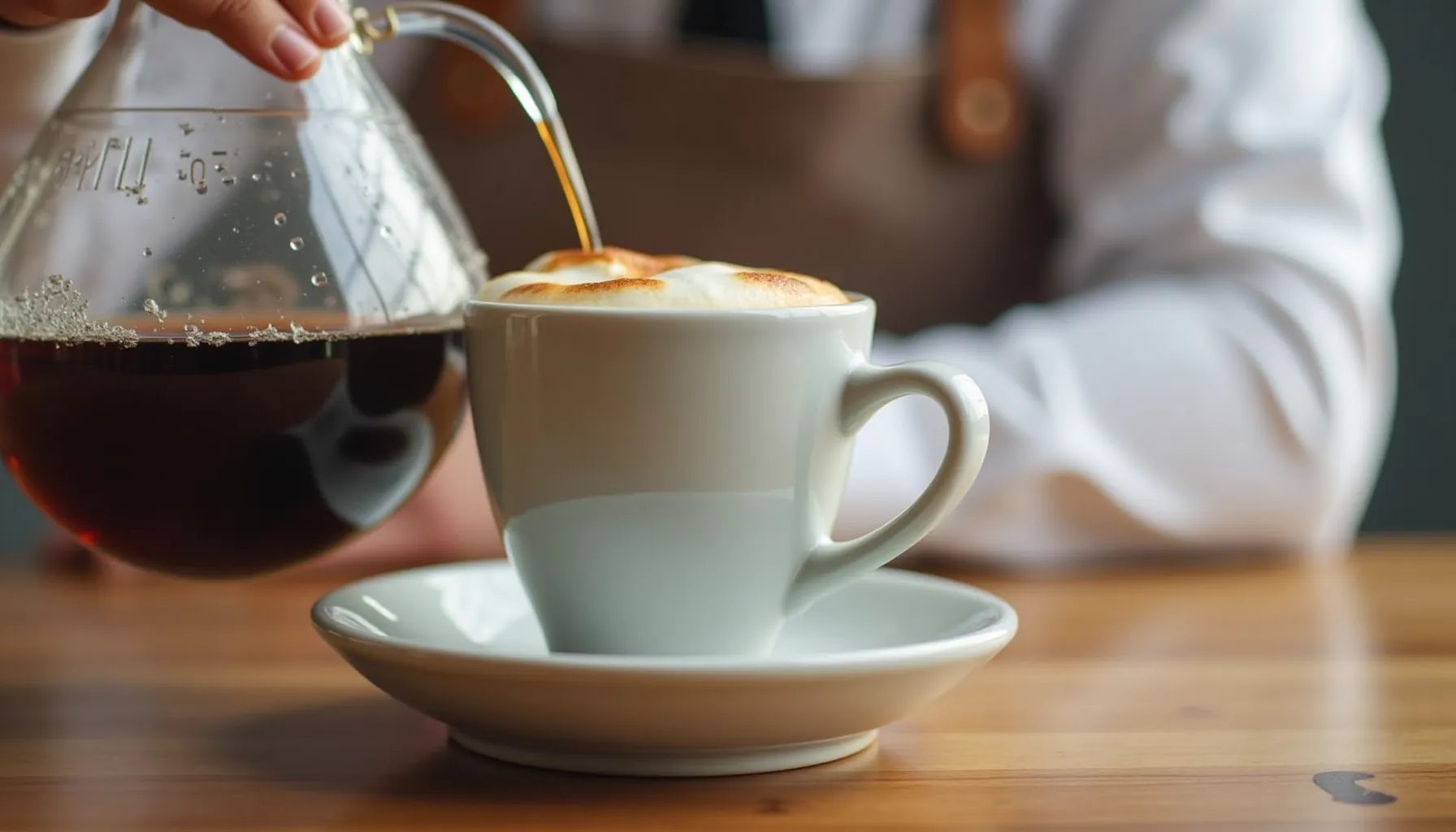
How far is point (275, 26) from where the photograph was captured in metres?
0.47

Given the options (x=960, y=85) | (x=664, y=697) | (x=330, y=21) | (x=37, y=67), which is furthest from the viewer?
(x=960, y=85)

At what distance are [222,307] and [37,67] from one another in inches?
11.1

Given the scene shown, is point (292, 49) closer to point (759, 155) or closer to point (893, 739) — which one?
point (893, 739)

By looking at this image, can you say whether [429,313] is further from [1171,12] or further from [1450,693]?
[1171,12]

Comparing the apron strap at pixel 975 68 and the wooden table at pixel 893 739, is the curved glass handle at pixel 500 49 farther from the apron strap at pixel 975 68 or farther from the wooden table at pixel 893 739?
the apron strap at pixel 975 68

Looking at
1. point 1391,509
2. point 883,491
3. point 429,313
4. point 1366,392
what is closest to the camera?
point 429,313

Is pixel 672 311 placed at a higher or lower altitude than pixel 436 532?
higher

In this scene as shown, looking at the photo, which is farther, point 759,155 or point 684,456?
point 759,155

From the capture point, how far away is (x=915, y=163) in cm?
119

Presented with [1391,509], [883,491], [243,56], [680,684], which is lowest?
[1391,509]

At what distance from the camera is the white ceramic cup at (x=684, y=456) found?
43cm

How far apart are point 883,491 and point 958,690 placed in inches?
16.1

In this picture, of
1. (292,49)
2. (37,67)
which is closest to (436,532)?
(37,67)

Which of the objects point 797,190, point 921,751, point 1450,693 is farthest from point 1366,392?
point 921,751
